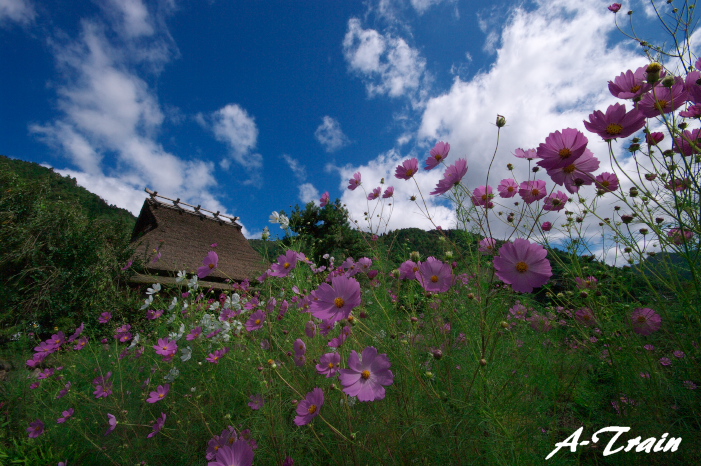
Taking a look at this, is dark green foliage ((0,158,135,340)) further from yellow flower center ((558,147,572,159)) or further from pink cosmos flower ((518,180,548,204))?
yellow flower center ((558,147,572,159))

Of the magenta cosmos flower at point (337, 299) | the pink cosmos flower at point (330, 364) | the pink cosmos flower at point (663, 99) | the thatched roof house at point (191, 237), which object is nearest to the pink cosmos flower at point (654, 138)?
the pink cosmos flower at point (663, 99)

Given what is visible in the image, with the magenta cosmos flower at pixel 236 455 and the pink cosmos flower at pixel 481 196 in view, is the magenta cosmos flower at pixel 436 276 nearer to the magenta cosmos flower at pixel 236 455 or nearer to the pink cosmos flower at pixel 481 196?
the pink cosmos flower at pixel 481 196

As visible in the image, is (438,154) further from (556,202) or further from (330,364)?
(330,364)

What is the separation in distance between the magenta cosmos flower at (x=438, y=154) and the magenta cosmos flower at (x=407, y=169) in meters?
0.08

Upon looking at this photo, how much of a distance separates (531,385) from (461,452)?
1.63ft

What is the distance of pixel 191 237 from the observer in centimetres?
1024

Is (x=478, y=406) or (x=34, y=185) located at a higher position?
(x=34, y=185)

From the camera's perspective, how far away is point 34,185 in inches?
213

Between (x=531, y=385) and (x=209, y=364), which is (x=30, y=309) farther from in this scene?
(x=531, y=385)

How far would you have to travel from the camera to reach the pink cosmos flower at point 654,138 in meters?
0.89

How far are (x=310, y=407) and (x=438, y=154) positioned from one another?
98 centimetres

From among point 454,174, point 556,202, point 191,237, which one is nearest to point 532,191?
point 556,202

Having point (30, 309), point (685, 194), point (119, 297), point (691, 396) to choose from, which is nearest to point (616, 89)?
point (685, 194)

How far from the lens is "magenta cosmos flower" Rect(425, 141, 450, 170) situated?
1199 mm
